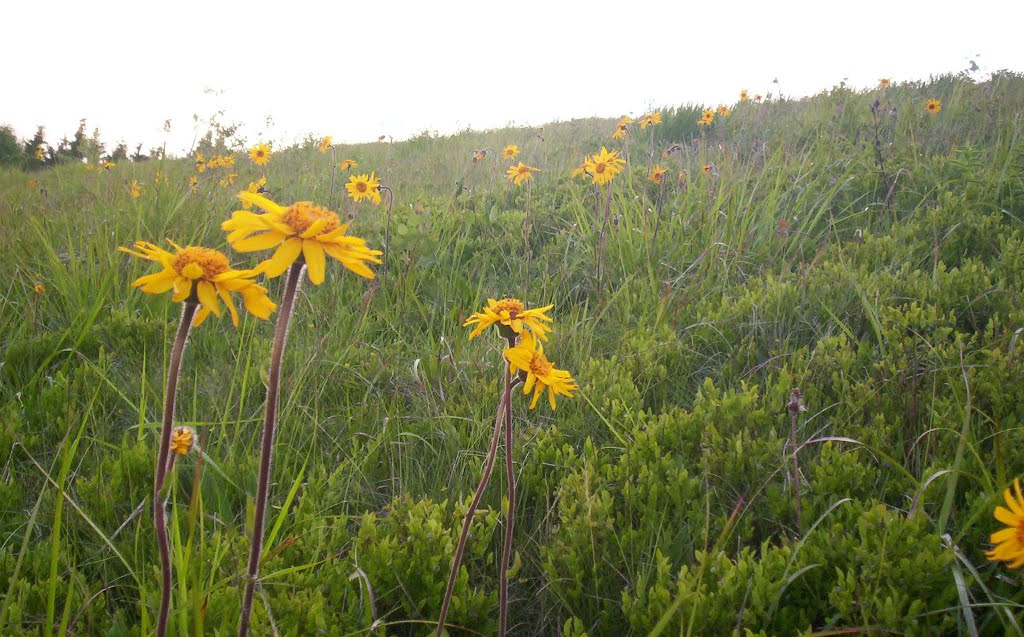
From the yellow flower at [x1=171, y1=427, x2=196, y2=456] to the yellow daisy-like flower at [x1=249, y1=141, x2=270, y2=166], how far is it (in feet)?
20.5

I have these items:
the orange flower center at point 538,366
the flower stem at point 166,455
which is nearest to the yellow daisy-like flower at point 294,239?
the flower stem at point 166,455

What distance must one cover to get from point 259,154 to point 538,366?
21.6ft

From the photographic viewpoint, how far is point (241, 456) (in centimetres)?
194

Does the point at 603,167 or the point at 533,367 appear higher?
the point at 603,167

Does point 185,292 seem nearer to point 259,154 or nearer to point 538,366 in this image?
point 538,366

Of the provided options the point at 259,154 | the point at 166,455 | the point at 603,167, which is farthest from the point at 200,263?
the point at 259,154

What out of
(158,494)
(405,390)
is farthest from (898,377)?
(158,494)

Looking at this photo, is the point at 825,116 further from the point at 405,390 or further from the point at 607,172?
the point at 405,390

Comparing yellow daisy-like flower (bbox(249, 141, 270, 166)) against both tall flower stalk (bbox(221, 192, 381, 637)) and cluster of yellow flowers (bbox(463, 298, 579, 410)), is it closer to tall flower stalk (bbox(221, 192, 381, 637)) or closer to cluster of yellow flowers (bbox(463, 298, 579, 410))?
cluster of yellow flowers (bbox(463, 298, 579, 410))

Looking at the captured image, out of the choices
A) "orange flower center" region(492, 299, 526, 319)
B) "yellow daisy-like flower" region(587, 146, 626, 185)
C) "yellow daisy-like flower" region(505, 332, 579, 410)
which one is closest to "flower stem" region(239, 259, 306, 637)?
"yellow daisy-like flower" region(505, 332, 579, 410)

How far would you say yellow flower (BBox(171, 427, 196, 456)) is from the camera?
1145 millimetres

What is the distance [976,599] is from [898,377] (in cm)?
85

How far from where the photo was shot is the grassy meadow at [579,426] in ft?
4.44

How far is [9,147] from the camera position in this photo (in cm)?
1531
